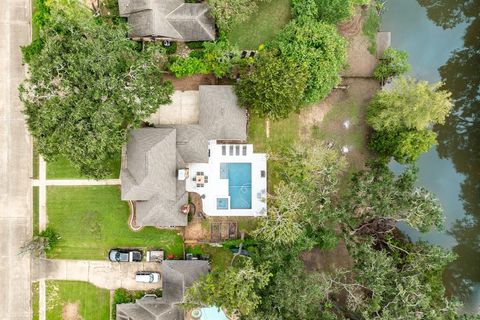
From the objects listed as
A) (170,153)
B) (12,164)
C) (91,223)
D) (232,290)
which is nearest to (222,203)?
(170,153)

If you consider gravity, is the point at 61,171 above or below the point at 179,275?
above

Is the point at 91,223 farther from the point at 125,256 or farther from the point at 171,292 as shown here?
the point at 171,292

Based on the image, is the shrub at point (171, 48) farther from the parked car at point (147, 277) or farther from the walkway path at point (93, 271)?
the parked car at point (147, 277)

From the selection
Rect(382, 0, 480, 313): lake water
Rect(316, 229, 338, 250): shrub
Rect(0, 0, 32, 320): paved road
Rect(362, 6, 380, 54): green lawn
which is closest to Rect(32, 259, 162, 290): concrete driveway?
Rect(0, 0, 32, 320): paved road

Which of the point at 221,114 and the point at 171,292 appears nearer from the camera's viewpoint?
the point at 221,114

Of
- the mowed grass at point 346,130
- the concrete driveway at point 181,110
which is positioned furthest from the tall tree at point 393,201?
the concrete driveway at point 181,110

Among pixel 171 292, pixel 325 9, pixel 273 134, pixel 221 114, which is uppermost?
pixel 325 9

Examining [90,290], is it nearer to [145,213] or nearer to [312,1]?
[145,213]
